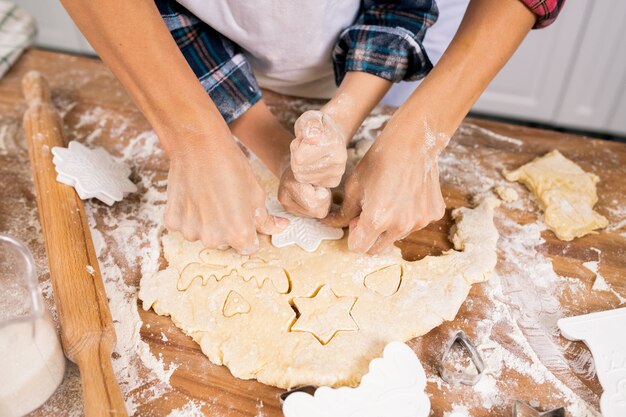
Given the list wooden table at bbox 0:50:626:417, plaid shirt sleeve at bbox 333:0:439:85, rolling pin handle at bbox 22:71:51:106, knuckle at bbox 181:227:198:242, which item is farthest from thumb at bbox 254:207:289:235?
rolling pin handle at bbox 22:71:51:106

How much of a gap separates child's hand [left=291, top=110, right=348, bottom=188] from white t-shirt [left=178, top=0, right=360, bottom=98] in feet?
1.03

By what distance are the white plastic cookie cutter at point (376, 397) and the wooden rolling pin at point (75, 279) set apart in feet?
0.85

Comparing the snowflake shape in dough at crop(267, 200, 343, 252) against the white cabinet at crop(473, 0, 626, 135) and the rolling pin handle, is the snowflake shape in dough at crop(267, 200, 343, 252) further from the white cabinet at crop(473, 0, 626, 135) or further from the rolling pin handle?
the white cabinet at crop(473, 0, 626, 135)

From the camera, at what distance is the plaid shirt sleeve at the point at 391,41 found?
1.05 metres

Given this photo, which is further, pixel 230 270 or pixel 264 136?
pixel 264 136

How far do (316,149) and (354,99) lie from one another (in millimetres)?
271

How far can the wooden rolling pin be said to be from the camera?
0.76 meters

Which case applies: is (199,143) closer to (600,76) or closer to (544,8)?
(544,8)

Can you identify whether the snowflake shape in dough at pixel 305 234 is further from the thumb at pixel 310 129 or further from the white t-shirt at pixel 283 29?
the white t-shirt at pixel 283 29

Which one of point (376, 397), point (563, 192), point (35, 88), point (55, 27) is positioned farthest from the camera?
point (55, 27)

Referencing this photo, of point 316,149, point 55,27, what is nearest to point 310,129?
point 316,149

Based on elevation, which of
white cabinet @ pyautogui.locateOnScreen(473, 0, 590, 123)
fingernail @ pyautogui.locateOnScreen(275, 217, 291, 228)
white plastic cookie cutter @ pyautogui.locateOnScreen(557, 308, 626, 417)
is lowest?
white cabinet @ pyautogui.locateOnScreen(473, 0, 590, 123)

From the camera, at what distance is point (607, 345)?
84cm

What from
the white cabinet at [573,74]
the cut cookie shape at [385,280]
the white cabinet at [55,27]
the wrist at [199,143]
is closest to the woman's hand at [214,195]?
the wrist at [199,143]
